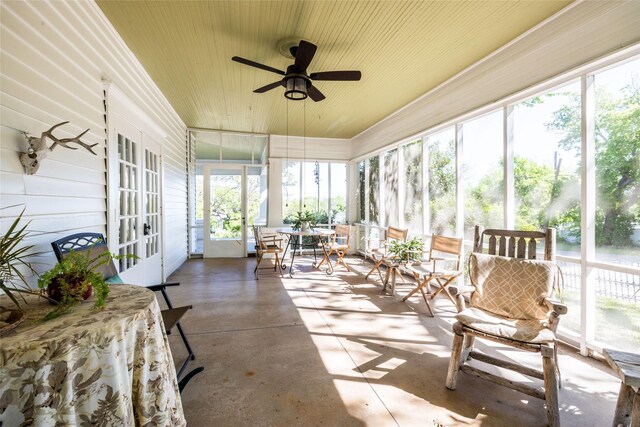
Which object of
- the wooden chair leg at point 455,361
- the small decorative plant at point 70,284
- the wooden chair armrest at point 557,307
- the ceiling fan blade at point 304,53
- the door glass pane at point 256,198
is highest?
the ceiling fan blade at point 304,53

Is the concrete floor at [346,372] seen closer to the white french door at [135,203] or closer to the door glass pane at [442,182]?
the white french door at [135,203]

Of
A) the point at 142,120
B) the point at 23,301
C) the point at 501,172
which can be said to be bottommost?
the point at 23,301

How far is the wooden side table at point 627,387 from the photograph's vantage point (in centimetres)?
132

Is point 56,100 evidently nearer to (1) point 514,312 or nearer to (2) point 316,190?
(1) point 514,312

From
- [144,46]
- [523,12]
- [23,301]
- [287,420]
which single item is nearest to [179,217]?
[144,46]

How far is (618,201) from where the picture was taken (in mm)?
2334

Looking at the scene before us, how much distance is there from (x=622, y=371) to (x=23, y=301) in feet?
9.68

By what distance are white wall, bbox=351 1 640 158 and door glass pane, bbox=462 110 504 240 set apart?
0.92 ft

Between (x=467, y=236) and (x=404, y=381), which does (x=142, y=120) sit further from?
(x=467, y=236)

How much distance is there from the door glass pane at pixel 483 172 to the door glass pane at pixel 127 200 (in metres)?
4.19

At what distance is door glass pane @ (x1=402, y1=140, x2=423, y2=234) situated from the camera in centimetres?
493

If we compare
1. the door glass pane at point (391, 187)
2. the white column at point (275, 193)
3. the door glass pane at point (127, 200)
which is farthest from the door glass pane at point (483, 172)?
the white column at point (275, 193)

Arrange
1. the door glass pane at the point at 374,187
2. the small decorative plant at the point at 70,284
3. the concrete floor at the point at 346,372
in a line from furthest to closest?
the door glass pane at the point at 374,187, the concrete floor at the point at 346,372, the small decorative plant at the point at 70,284

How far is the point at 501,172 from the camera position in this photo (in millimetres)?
3412
